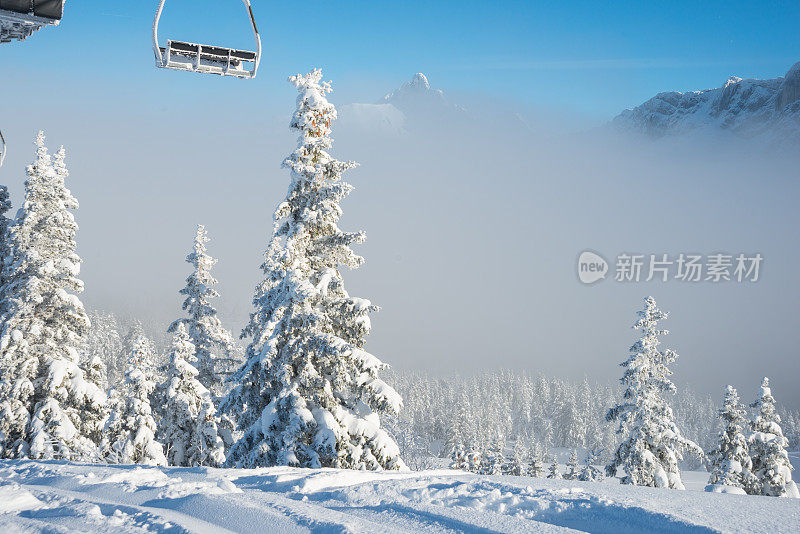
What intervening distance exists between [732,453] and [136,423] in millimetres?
31009

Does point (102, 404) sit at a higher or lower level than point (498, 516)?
lower

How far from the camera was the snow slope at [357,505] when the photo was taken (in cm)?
458

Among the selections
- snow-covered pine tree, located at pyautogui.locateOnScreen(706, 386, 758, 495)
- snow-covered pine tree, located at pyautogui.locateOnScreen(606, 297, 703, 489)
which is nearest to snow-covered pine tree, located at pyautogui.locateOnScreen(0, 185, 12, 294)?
snow-covered pine tree, located at pyautogui.locateOnScreen(606, 297, 703, 489)

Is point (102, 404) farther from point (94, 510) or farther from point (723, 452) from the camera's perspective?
point (723, 452)

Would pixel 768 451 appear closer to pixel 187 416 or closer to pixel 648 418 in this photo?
pixel 648 418

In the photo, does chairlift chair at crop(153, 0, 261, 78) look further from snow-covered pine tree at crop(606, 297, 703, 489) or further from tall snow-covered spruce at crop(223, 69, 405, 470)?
snow-covered pine tree at crop(606, 297, 703, 489)

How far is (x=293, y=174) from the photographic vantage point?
50.8ft

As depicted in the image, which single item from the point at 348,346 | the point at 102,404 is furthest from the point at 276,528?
the point at 102,404

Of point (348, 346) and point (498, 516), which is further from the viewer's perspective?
point (348, 346)

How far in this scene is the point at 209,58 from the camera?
10.1 metres

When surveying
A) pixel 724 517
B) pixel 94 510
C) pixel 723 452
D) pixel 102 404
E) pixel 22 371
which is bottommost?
pixel 723 452

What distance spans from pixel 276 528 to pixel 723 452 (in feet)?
110

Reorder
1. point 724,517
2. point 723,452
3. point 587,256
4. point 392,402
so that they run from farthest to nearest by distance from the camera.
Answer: point 587,256 < point 723,452 < point 392,402 < point 724,517

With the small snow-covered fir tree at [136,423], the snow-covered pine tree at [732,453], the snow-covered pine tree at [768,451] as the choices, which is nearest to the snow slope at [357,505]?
the small snow-covered fir tree at [136,423]
